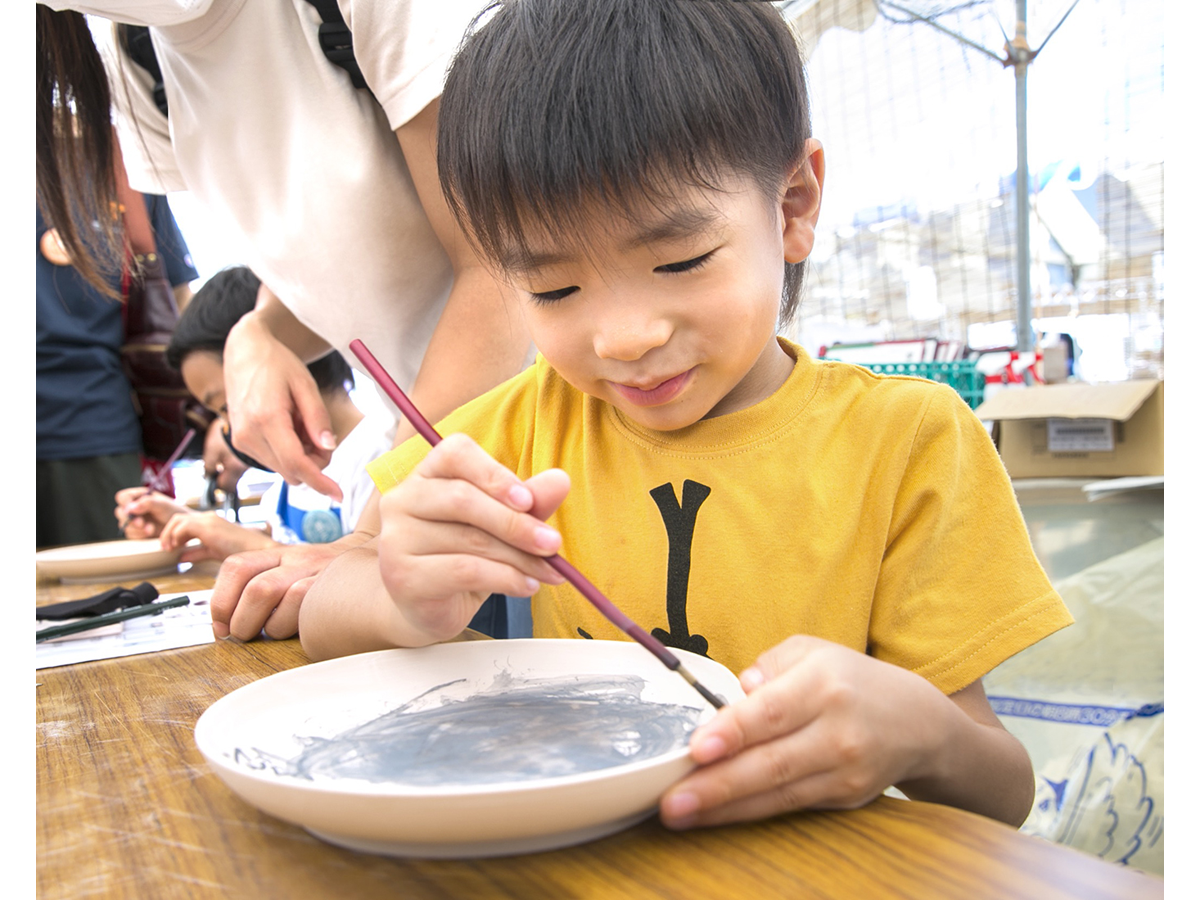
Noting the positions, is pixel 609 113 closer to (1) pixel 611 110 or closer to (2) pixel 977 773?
(1) pixel 611 110

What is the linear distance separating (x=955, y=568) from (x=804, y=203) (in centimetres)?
40

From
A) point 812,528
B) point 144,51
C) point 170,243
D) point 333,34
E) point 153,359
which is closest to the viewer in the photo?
point 812,528

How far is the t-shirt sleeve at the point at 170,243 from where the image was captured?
2.89 metres

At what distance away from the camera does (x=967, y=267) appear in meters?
2.60

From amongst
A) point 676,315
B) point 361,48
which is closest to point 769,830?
point 676,315

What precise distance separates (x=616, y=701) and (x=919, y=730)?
22cm

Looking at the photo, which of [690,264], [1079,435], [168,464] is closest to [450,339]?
[690,264]

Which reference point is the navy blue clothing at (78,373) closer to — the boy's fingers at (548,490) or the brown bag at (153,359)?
the brown bag at (153,359)

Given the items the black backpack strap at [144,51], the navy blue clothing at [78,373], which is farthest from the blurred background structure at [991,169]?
the navy blue clothing at [78,373]

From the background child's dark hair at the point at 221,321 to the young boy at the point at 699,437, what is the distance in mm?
1332

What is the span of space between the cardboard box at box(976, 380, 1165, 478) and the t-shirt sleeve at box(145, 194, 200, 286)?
276 cm

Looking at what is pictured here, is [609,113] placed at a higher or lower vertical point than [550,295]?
higher

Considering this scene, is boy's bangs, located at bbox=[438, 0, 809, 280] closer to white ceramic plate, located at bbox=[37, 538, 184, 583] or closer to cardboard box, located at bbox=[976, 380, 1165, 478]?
white ceramic plate, located at bbox=[37, 538, 184, 583]

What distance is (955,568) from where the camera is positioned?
29.8 inches
